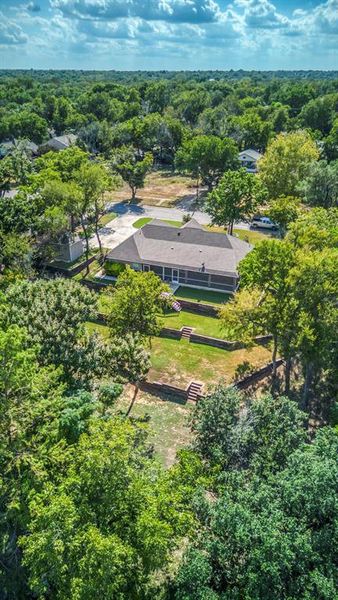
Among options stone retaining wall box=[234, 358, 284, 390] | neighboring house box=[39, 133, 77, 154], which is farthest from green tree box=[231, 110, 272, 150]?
stone retaining wall box=[234, 358, 284, 390]

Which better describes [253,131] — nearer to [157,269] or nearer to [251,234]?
[251,234]

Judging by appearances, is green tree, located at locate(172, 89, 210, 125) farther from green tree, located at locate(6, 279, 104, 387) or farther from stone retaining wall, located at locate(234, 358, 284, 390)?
green tree, located at locate(6, 279, 104, 387)

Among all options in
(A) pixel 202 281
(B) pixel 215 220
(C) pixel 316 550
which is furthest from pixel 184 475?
(B) pixel 215 220

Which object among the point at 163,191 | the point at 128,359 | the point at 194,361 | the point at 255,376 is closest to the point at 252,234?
the point at 163,191

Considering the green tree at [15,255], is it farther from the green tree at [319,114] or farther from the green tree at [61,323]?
the green tree at [319,114]

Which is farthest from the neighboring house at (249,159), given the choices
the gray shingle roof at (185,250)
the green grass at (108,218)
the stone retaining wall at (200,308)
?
the stone retaining wall at (200,308)

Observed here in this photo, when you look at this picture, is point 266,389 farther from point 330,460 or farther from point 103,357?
point 330,460
